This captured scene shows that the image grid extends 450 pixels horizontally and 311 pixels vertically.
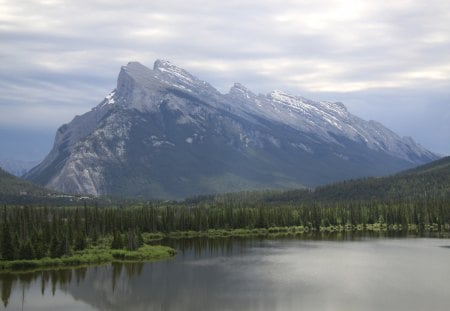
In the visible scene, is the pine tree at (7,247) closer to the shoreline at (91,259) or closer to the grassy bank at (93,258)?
the shoreline at (91,259)

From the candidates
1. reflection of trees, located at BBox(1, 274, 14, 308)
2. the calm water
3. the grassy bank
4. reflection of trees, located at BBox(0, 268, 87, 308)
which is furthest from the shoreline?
reflection of trees, located at BBox(1, 274, 14, 308)

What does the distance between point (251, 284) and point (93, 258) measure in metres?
50.9

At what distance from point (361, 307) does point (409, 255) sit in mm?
70347

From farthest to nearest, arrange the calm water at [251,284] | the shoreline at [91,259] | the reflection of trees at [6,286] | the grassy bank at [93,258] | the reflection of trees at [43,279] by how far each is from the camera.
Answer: the grassy bank at [93,258] → the shoreline at [91,259] → the reflection of trees at [43,279] → the reflection of trees at [6,286] → the calm water at [251,284]

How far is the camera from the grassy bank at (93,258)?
148 m

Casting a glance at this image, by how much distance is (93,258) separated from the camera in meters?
161

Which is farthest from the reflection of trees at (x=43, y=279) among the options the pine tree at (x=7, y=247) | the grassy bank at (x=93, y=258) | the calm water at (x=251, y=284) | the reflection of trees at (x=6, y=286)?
the pine tree at (x=7, y=247)

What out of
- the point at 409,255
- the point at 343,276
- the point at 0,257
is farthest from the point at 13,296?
the point at 409,255

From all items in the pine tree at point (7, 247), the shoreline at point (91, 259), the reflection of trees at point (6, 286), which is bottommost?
the reflection of trees at point (6, 286)

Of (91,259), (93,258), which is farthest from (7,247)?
(93,258)

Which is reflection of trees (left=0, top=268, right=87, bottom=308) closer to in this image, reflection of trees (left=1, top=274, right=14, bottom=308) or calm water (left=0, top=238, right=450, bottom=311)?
reflection of trees (left=1, top=274, right=14, bottom=308)

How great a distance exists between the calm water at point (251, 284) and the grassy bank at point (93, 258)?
21.9 feet

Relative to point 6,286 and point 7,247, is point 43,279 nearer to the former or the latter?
point 6,286

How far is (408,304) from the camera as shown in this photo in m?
105
